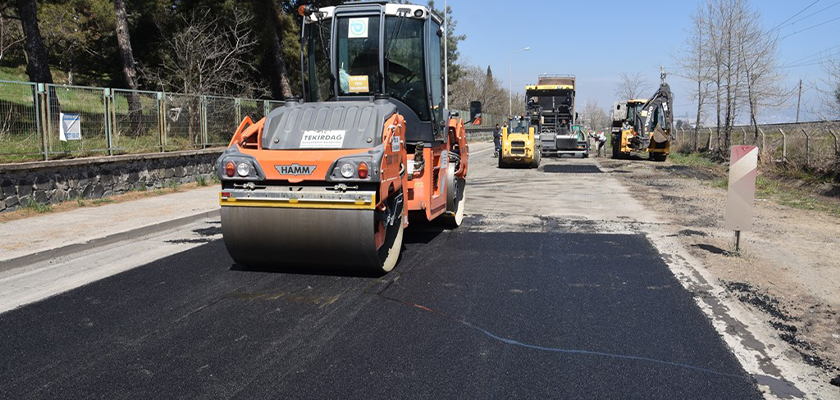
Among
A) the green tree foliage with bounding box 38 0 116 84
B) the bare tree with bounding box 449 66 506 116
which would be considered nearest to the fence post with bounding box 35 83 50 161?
the green tree foliage with bounding box 38 0 116 84

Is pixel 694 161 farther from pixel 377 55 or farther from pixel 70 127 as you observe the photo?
pixel 70 127

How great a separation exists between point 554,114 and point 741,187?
2203 cm

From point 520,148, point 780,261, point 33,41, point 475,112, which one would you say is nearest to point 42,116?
point 33,41

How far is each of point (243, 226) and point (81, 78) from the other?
106 feet

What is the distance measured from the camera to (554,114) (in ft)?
95.4

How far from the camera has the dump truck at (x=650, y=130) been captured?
28766mm

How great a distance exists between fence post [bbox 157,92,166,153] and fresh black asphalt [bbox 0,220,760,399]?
8.64m

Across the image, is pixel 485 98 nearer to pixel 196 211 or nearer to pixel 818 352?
pixel 196 211

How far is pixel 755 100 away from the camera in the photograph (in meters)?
25.2

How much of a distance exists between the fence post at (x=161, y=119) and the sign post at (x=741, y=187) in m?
12.4

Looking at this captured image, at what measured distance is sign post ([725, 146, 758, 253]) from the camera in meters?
7.46

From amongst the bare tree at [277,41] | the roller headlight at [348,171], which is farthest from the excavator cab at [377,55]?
the bare tree at [277,41]

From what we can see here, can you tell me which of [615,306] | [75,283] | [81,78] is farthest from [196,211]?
[81,78]

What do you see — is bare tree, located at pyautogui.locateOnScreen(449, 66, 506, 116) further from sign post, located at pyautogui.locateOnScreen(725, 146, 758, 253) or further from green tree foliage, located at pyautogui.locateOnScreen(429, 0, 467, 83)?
sign post, located at pyautogui.locateOnScreen(725, 146, 758, 253)
